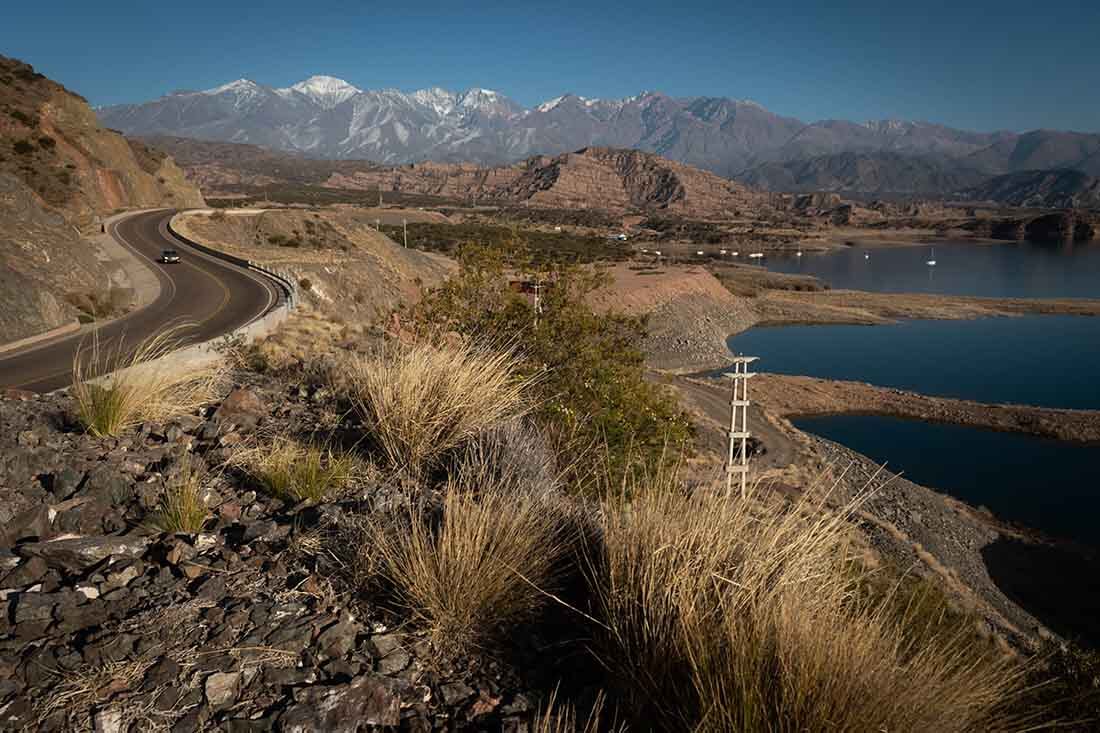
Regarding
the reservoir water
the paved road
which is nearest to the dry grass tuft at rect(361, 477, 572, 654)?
the paved road

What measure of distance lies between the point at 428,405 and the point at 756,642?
3554 millimetres

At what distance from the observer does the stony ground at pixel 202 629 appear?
8.49 feet

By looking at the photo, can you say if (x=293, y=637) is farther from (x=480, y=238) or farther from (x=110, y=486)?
(x=480, y=238)

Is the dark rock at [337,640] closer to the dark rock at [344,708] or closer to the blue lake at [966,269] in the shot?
the dark rock at [344,708]

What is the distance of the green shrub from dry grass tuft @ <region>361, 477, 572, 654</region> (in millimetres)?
5016

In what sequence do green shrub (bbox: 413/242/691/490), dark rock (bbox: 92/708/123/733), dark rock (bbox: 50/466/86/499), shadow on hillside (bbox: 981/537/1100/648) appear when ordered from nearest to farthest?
dark rock (bbox: 92/708/123/733) → dark rock (bbox: 50/466/86/499) → green shrub (bbox: 413/242/691/490) → shadow on hillside (bbox: 981/537/1100/648)

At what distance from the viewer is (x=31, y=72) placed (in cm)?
5391

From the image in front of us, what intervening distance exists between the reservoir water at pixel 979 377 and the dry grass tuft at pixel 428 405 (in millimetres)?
25834

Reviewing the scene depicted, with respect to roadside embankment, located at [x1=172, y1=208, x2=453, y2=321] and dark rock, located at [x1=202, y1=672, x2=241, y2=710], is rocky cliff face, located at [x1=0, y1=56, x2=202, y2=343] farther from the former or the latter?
dark rock, located at [x1=202, y1=672, x2=241, y2=710]

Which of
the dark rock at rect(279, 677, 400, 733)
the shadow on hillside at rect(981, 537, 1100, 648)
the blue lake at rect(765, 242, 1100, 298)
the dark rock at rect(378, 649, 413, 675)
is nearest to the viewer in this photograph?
the dark rock at rect(279, 677, 400, 733)

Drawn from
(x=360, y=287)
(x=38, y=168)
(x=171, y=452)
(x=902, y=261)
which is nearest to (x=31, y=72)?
(x=38, y=168)

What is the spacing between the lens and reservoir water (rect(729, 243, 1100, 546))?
26156 mm

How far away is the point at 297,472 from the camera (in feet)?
14.7

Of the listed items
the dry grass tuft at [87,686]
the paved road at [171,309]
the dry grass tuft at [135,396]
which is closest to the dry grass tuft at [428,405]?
the dry grass tuft at [135,396]
